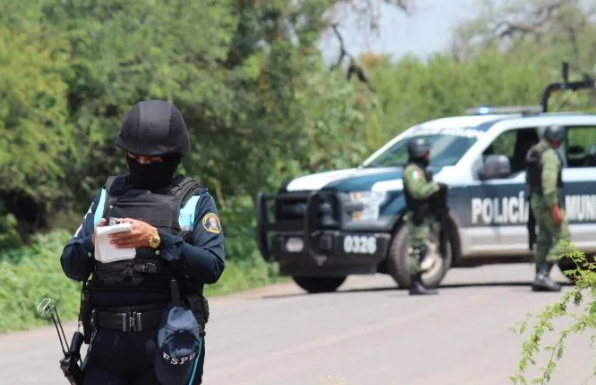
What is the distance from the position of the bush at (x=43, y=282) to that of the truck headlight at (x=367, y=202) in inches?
87.5

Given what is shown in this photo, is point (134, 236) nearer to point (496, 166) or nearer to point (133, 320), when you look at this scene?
point (133, 320)

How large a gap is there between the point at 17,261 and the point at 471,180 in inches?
207

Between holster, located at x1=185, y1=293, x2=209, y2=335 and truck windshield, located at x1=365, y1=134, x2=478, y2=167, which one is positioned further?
truck windshield, located at x1=365, y1=134, x2=478, y2=167

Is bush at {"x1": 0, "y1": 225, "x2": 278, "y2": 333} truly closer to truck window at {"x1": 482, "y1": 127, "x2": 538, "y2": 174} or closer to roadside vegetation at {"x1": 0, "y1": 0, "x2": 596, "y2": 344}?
roadside vegetation at {"x1": 0, "y1": 0, "x2": 596, "y2": 344}

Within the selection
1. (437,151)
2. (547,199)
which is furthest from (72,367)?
(437,151)

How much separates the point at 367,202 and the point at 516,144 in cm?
197

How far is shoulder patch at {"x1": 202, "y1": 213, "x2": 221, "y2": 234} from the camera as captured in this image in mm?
5602

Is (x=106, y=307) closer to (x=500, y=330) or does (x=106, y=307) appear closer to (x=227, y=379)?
(x=227, y=379)

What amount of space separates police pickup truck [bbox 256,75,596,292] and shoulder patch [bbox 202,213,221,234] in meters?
10.4

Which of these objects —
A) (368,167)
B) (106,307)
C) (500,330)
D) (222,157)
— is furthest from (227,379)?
(222,157)

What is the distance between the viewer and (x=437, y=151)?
17.0m

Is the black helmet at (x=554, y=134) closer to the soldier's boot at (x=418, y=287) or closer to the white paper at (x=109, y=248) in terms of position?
the soldier's boot at (x=418, y=287)

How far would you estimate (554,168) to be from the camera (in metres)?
15.5

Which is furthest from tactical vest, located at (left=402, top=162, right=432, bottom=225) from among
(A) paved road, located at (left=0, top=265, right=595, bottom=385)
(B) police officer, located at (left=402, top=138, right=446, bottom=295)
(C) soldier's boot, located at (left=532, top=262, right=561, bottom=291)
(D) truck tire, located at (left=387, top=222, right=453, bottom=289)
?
(C) soldier's boot, located at (left=532, top=262, right=561, bottom=291)
